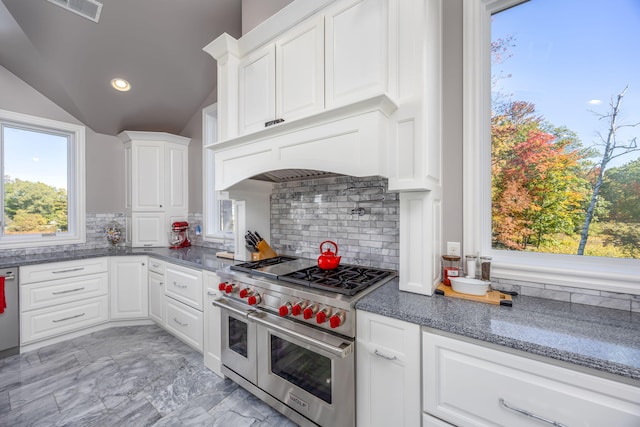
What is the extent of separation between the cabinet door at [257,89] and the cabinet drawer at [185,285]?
143cm

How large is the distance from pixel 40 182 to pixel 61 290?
1.41 m

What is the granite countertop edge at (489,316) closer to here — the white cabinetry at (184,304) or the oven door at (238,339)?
the oven door at (238,339)

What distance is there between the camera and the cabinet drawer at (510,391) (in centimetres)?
87

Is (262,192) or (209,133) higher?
(209,133)

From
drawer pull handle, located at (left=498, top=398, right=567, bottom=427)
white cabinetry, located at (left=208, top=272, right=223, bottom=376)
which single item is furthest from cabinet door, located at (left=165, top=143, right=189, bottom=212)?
drawer pull handle, located at (left=498, top=398, right=567, bottom=427)

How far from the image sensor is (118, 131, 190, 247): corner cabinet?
142 inches

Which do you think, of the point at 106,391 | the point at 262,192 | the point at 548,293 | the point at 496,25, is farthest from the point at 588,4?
the point at 106,391

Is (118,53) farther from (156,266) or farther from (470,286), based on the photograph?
(470,286)

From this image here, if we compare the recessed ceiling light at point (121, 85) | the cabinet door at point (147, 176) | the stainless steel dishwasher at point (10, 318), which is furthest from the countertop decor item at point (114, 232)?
the recessed ceiling light at point (121, 85)

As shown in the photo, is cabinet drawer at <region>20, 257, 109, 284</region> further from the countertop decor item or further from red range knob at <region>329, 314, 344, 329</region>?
red range knob at <region>329, 314, 344, 329</region>

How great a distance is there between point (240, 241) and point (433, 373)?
1.88 m

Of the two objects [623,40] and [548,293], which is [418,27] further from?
[548,293]

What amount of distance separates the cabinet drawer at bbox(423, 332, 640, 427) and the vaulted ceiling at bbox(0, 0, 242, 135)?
3.62 meters

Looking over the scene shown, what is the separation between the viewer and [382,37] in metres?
1.55
